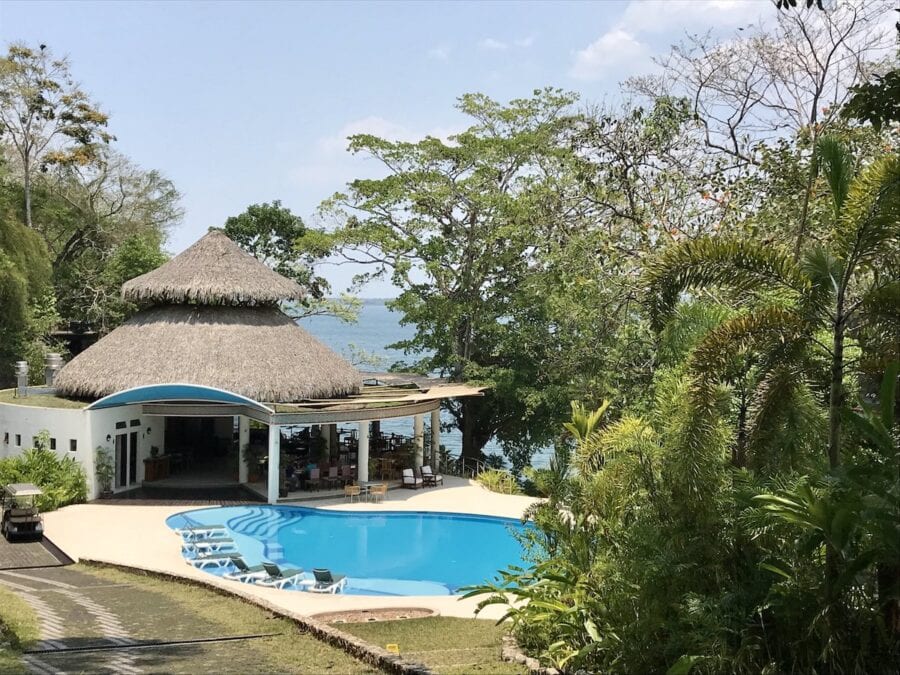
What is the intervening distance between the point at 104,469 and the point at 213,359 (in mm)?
3535

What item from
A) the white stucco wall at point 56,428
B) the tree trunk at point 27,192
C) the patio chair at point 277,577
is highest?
the tree trunk at point 27,192

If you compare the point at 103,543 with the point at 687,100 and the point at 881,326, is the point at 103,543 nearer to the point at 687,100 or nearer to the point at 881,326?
the point at 881,326

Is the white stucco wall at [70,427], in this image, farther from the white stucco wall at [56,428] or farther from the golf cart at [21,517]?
the golf cart at [21,517]

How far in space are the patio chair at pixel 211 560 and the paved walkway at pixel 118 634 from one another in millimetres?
1465

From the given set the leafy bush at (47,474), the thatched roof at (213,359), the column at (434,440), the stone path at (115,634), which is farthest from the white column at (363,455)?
the stone path at (115,634)

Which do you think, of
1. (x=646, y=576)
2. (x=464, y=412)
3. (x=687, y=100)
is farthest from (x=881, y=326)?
(x=464, y=412)

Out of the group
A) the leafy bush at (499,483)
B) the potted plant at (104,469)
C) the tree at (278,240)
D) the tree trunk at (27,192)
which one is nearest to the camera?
the potted plant at (104,469)

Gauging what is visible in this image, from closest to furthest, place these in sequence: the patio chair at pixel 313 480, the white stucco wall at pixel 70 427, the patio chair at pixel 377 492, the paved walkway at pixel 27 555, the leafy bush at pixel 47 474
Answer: the paved walkway at pixel 27 555, the leafy bush at pixel 47 474, the white stucco wall at pixel 70 427, the patio chair at pixel 377 492, the patio chair at pixel 313 480

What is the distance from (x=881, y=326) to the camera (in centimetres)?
866

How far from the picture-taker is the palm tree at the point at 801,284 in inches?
317

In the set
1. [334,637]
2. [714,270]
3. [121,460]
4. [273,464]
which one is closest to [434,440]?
[273,464]

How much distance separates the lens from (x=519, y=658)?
902 centimetres

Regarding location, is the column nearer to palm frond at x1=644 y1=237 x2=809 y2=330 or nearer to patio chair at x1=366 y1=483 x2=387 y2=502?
patio chair at x1=366 y1=483 x2=387 y2=502

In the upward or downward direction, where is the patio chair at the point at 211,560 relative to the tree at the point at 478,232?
downward
